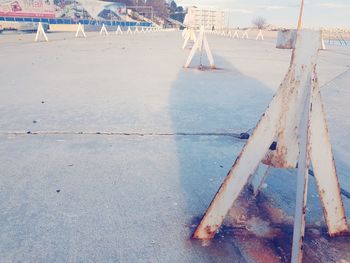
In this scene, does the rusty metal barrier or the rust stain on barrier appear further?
the rust stain on barrier

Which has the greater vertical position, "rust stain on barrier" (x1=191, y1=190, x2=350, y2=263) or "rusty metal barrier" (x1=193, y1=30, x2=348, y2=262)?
"rusty metal barrier" (x1=193, y1=30, x2=348, y2=262)

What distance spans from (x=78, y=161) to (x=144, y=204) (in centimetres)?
88

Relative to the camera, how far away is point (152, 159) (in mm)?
2789

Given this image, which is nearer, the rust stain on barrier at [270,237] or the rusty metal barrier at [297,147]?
the rusty metal barrier at [297,147]

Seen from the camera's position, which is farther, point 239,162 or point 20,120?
point 20,120

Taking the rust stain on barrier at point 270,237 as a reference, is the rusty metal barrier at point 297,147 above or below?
above

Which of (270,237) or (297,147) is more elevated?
(297,147)

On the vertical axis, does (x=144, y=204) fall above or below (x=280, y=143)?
below

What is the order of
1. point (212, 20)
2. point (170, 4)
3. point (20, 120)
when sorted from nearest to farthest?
point (20, 120)
point (170, 4)
point (212, 20)

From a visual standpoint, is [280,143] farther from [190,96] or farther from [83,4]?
[83,4]

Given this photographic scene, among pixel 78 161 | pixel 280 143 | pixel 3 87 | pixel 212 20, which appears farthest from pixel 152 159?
pixel 212 20

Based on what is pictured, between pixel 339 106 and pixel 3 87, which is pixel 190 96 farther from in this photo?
pixel 3 87

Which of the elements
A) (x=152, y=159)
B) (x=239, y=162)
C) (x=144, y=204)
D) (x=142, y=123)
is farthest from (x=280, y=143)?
(x=142, y=123)

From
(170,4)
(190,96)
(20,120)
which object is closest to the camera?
(20,120)
